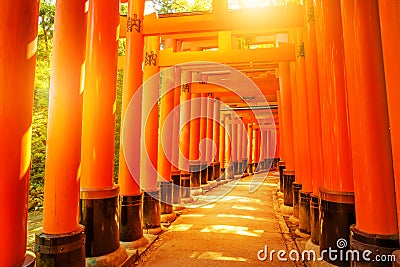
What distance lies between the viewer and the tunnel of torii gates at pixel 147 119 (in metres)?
2.22

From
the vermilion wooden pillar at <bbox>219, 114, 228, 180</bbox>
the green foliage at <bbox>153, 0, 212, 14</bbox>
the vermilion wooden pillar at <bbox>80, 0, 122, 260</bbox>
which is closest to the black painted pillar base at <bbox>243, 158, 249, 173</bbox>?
the vermilion wooden pillar at <bbox>219, 114, 228, 180</bbox>

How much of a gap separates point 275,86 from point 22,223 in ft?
35.0

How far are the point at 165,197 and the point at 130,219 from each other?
240cm

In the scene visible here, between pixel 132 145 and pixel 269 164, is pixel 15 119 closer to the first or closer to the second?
pixel 132 145

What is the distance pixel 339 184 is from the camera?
3.40m

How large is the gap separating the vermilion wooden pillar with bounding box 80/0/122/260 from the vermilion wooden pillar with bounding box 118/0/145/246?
2.88 ft

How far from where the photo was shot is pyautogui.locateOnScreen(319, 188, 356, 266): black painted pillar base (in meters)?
3.33

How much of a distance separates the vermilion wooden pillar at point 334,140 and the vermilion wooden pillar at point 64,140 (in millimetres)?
2825

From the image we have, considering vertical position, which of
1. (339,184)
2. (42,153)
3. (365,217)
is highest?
(42,153)

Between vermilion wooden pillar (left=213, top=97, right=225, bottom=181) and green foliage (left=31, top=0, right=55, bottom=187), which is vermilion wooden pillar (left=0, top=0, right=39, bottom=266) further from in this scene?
vermilion wooden pillar (left=213, top=97, right=225, bottom=181)

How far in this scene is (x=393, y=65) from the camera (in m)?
2.15

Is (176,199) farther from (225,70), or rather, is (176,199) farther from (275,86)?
(275,86)

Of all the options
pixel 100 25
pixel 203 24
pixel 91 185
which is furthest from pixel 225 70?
pixel 91 185

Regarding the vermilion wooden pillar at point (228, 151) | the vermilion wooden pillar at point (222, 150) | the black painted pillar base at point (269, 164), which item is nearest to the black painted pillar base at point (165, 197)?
the vermilion wooden pillar at point (222, 150)
